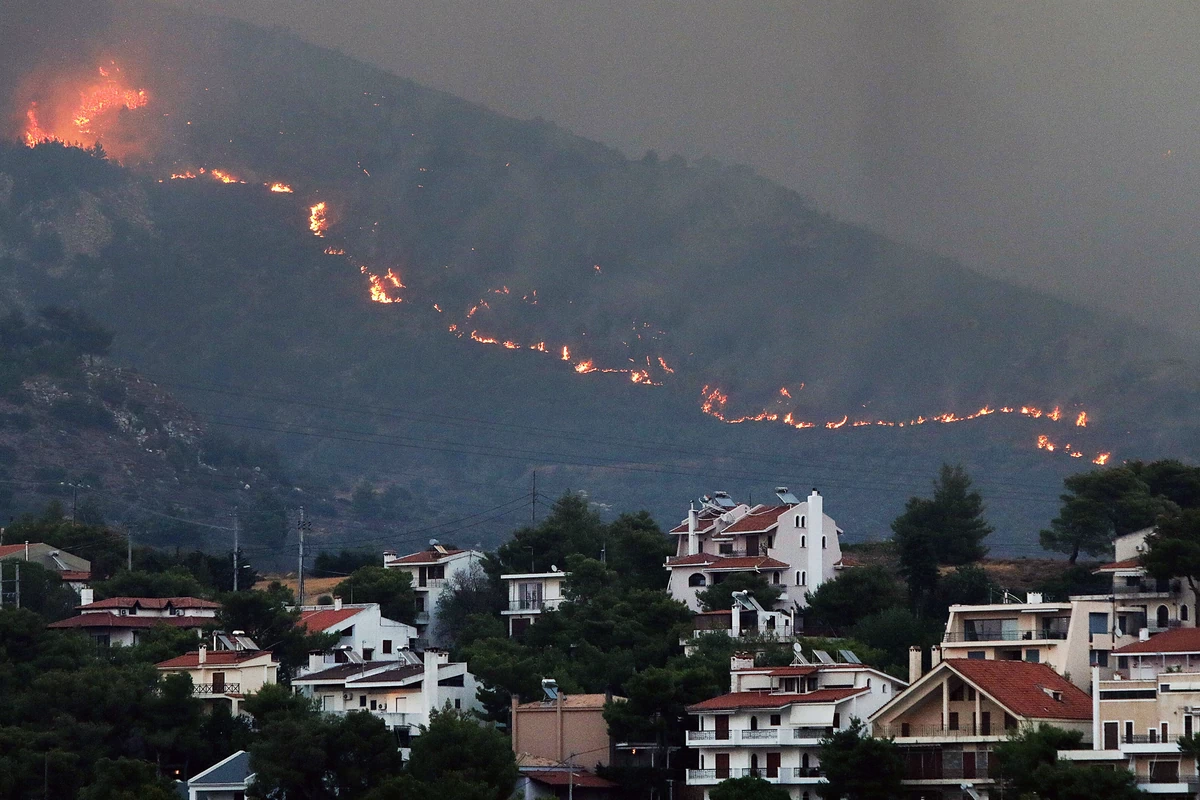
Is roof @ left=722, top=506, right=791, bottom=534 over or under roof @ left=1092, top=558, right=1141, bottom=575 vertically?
over

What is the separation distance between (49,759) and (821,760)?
99.5 ft

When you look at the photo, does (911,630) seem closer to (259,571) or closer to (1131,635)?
(1131,635)

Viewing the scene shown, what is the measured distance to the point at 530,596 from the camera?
378ft

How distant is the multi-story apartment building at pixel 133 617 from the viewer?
106 m

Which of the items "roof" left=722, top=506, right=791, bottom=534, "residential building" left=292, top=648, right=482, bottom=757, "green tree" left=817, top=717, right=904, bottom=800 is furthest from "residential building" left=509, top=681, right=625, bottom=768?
"roof" left=722, top=506, right=791, bottom=534

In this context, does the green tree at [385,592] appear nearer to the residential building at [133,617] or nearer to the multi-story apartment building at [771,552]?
the residential building at [133,617]

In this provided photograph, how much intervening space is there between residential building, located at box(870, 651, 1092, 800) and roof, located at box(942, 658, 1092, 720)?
4 centimetres

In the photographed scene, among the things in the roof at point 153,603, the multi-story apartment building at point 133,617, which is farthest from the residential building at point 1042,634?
the roof at point 153,603

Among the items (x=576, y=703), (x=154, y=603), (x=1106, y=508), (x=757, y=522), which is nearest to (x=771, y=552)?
(x=757, y=522)

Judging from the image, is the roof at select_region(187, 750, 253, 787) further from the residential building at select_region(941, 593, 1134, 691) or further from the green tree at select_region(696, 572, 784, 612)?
the residential building at select_region(941, 593, 1134, 691)

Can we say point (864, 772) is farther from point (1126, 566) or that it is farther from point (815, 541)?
point (815, 541)

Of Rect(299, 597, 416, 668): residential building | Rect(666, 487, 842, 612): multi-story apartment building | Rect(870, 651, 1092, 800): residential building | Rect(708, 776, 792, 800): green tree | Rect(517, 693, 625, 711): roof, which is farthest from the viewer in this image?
Rect(666, 487, 842, 612): multi-story apartment building

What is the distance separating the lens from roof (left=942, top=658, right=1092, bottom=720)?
76.1m

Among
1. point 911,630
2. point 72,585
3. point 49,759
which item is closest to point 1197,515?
point 911,630
